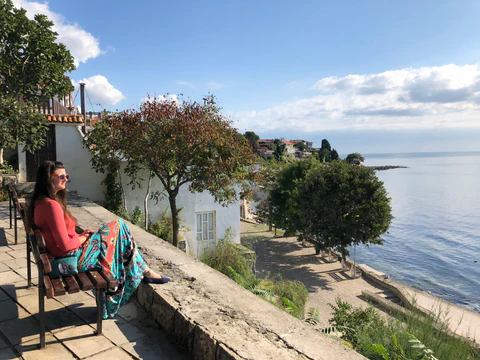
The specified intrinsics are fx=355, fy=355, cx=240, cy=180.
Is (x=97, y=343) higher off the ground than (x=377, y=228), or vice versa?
(x=97, y=343)

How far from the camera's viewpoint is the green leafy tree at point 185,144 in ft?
33.6

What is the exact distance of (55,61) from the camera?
31.6ft

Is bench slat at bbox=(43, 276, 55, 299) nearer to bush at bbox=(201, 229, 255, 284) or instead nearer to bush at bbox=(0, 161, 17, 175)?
bush at bbox=(201, 229, 255, 284)

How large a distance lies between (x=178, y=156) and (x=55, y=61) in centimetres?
415

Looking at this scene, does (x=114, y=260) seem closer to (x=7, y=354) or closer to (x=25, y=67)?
(x=7, y=354)

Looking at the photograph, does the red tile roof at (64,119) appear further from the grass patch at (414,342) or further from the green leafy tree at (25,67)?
the grass patch at (414,342)

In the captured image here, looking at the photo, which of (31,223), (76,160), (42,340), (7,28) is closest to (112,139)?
(76,160)

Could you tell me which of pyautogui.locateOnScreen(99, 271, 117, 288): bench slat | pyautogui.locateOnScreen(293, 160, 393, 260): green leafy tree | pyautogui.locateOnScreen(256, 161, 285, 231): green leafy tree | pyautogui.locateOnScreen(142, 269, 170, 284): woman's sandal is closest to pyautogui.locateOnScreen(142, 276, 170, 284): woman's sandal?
pyautogui.locateOnScreen(142, 269, 170, 284): woman's sandal

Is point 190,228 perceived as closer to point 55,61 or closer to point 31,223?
point 55,61

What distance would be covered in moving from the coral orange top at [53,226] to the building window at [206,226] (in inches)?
457

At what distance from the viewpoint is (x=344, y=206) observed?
2005cm

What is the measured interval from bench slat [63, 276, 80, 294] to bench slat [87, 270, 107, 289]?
0.38 ft

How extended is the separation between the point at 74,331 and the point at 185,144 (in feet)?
25.6

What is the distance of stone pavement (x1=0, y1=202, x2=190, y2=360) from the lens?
2445mm
